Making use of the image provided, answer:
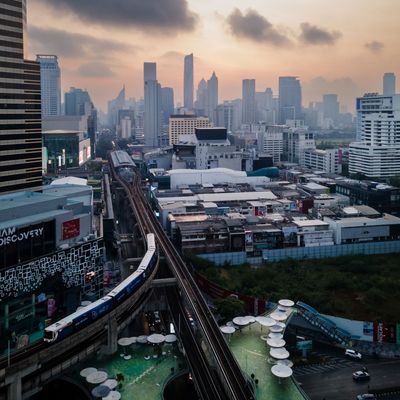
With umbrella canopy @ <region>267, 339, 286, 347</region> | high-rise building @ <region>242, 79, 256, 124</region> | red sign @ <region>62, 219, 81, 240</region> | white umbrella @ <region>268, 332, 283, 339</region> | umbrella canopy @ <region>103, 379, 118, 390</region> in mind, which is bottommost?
umbrella canopy @ <region>103, 379, 118, 390</region>

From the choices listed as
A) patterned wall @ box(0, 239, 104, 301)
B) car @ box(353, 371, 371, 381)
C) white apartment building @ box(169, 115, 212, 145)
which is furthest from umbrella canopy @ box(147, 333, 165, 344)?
white apartment building @ box(169, 115, 212, 145)

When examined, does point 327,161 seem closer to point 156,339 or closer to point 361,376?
point 361,376

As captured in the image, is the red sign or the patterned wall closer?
the patterned wall

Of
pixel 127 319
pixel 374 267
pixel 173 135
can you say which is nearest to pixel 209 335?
pixel 127 319

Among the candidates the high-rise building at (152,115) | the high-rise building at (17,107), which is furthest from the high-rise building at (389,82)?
the high-rise building at (17,107)

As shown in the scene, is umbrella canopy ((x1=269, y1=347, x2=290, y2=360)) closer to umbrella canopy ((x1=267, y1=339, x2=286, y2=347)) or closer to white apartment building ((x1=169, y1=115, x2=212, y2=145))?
umbrella canopy ((x1=267, y1=339, x2=286, y2=347))

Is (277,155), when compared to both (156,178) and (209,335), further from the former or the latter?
(209,335)
